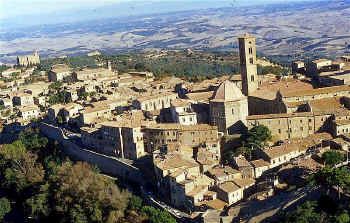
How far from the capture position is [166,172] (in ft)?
119

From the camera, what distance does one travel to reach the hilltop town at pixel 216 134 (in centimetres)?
3394

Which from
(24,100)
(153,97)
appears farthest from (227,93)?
(24,100)

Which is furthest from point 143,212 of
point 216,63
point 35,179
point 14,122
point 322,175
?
point 216,63

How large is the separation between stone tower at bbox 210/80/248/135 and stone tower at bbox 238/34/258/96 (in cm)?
558

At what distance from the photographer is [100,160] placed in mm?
44125

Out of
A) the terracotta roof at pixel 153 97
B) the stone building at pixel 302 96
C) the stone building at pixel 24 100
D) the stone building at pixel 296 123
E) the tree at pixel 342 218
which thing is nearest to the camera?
the tree at pixel 342 218

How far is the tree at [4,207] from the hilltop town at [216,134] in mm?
7019

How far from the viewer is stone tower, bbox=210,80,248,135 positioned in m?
41.2

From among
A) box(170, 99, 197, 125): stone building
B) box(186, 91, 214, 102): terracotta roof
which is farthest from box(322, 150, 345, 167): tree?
box(186, 91, 214, 102): terracotta roof

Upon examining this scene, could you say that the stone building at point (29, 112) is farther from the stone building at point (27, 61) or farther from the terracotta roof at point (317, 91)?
the stone building at point (27, 61)

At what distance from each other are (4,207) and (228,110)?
2132 cm

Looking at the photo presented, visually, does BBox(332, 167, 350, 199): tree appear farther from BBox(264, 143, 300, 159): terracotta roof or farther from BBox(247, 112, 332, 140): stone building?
BBox(247, 112, 332, 140): stone building

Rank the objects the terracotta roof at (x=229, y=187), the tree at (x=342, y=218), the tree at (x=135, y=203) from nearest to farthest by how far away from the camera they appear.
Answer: the tree at (x=342, y=218), the terracotta roof at (x=229, y=187), the tree at (x=135, y=203)

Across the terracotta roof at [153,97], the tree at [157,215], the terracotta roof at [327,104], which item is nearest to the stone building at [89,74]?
the terracotta roof at [153,97]
